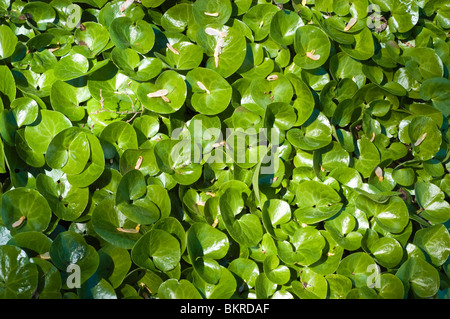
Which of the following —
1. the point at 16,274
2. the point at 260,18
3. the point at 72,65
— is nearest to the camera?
the point at 16,274

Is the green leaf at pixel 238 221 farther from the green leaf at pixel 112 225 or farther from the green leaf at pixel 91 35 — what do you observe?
the green leaf at pixel 91 35

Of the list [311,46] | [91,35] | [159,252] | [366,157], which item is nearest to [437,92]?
[366,157]

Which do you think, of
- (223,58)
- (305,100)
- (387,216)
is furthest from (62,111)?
(387,216)

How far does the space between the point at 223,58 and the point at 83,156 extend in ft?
1.63

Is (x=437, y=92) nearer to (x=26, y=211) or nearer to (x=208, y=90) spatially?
(x=208, y=90)

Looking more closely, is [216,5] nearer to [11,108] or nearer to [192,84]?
[192,84]

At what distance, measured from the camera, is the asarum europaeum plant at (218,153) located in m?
0.97

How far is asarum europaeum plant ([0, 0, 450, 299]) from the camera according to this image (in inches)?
38.3

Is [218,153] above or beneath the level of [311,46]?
beneath

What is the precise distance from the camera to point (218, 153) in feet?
3.48

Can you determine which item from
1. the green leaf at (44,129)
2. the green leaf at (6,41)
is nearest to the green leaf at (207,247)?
the green leaf at (44,129)

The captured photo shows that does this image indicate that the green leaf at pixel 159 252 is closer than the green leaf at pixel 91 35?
Yes
